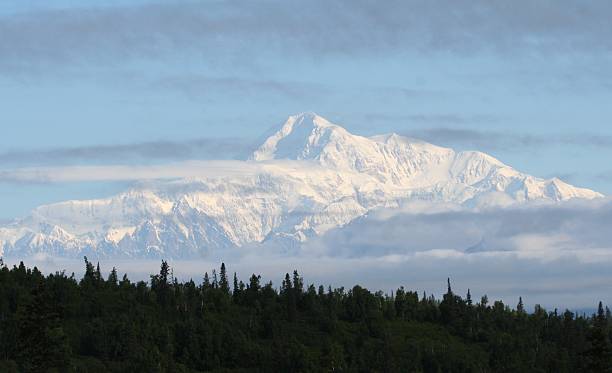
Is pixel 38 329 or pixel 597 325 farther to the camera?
pixel 38 329

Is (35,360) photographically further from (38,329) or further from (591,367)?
(591,367)

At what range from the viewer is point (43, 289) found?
5581 inches

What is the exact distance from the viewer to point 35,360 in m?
146

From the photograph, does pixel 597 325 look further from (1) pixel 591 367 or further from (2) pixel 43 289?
(2) pixel 43 289

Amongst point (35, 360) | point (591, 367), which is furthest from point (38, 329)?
point (591, 367)

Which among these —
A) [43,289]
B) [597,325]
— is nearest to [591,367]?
[597,325]

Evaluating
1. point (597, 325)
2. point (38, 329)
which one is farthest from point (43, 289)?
point (597, 325)

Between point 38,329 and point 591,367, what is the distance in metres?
59.4

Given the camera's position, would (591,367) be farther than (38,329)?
No

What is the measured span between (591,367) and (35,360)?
59.3 meters

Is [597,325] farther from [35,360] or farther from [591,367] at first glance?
[35,360]

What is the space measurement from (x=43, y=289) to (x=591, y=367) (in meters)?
57.8

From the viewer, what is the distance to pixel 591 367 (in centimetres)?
13725

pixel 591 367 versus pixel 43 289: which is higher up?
pixel 43 289
